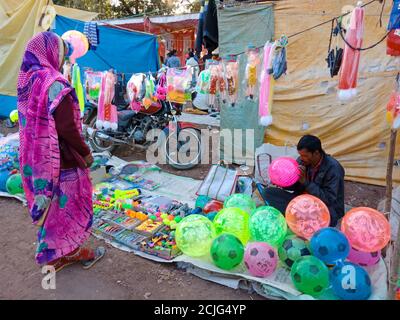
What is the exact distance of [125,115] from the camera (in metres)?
5.35

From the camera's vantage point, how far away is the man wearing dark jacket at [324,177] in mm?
2936

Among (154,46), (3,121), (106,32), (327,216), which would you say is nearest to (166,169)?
(327,216)

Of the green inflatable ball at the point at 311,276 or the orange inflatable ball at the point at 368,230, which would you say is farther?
the orange inflatable ball at the point at 368,230

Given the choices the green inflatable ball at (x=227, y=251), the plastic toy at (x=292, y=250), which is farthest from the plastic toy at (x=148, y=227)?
the plastic toy at (x=292, y=250)

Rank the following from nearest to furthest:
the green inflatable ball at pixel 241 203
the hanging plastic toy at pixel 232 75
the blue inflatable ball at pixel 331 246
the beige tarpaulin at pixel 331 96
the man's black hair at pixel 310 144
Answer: the blue inflatable ball at pixel 331 246 < the man's black hair at pixel 310 144 < the green inflatable ball at pixel 241 203 < the hanging plastic toy at pixel 232 75 < the beige tarpaulin at pixel 331 96

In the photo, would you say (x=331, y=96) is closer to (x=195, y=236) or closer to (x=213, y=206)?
(x=213, y=206)

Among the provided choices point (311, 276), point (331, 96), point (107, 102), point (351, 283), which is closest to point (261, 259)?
point (311, 276)

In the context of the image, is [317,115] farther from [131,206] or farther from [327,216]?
[131,206]

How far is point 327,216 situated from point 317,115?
8.02ft

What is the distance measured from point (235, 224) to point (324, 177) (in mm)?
944

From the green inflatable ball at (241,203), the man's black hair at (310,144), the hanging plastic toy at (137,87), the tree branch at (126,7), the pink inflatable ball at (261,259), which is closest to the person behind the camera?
the pink inflatable ball at (261,259)

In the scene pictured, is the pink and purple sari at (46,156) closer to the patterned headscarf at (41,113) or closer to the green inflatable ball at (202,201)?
the patterned headscarf at (41,113)

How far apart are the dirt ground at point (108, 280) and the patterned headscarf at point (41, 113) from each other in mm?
647

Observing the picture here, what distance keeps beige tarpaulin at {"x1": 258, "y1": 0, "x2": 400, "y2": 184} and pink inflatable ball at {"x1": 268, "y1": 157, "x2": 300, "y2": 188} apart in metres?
2.00
